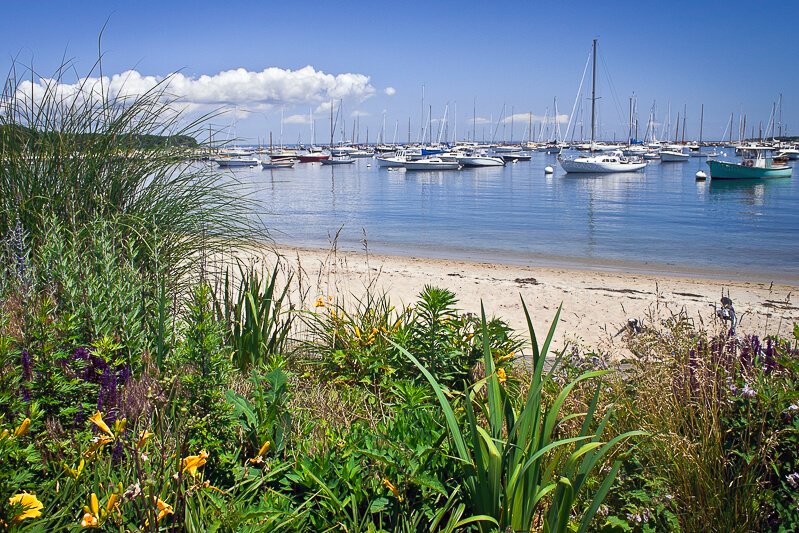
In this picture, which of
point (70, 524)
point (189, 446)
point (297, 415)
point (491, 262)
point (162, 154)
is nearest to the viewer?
point (70, 524)

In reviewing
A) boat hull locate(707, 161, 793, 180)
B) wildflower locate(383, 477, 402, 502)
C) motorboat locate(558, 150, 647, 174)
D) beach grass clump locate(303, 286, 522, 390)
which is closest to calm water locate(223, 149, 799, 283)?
boat hull locate(707, 161, 793, 180)

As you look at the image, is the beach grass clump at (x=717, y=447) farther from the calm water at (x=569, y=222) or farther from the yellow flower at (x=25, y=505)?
the calm water at (x=569, y=222)

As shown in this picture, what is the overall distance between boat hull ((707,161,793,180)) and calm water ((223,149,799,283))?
744 millimetres

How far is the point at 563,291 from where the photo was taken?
1194cm

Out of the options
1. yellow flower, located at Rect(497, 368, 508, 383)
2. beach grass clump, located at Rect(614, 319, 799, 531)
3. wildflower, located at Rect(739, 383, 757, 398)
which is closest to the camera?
beach grass clump, located at Rect(614, 319, 799, 531)

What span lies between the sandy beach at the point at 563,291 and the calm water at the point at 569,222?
1291mm

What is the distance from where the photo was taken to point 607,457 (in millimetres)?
2996

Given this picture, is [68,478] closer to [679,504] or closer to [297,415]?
[297,415]

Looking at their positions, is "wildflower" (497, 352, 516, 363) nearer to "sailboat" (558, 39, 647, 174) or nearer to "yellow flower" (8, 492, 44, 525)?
"yellow flower" (8, 492, 44, 525)

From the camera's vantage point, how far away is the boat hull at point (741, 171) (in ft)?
170

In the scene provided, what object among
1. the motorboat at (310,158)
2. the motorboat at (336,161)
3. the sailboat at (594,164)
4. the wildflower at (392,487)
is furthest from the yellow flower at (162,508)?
the motorboat at (310,158)

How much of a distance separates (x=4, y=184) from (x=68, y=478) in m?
3.34

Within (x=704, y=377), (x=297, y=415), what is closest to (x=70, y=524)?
(x=297, y=415)

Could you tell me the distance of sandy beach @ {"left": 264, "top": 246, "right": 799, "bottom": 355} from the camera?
916 centimetres
